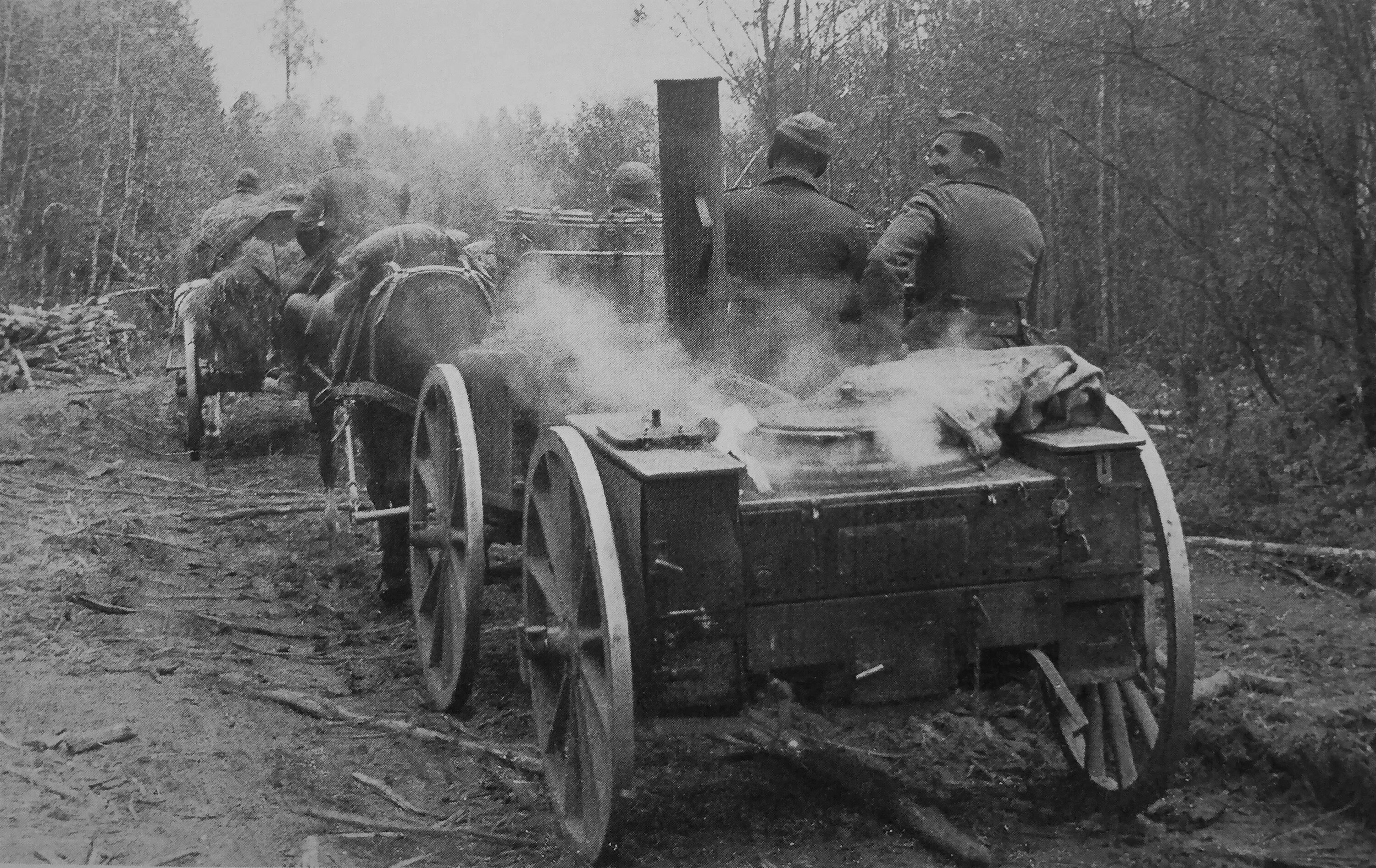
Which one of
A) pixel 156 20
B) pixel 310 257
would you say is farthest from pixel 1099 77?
pixel 156 20

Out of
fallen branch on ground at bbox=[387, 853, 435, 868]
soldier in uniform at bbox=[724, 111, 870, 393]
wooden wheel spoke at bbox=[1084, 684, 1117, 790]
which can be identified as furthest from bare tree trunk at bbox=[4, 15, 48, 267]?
wooden wheel spoke at bbox=[1084, 684, 1117, 790]

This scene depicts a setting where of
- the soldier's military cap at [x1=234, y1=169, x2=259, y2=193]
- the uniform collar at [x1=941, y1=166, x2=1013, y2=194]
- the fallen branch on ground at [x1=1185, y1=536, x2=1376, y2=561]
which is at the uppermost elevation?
the soldier's military cap at [x1=234, y1=169, x2=259, y2=193]

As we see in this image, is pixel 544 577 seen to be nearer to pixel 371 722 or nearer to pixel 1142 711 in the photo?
pixel 371 722

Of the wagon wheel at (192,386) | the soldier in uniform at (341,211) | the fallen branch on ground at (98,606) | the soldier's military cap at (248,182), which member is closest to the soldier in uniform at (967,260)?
the fallen branch on ground at (98,606)

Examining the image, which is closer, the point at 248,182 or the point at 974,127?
the point at 974,127

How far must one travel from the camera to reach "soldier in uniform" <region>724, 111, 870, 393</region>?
216 inches

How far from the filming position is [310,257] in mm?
10492

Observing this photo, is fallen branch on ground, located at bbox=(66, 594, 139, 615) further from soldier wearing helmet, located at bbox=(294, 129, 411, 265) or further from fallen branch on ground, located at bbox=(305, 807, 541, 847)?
soldier wearing helmet, located at bbox=(294, 129, 411, 265)

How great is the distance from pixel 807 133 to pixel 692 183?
0.84 meters

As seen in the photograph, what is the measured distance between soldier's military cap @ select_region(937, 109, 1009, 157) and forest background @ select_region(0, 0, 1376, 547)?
3.37m

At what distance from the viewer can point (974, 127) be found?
5.69 m

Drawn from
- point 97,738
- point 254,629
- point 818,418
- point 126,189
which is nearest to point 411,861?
point 97,738

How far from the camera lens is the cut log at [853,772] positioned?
14.0ft

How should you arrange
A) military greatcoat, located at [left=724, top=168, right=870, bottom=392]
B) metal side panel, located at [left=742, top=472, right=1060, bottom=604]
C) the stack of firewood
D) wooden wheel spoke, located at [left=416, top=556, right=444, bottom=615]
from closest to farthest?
metal side panel, located at [left=742, top=472, right=1060, bottom=604] < military greatcoat, located at [left=724, top=168, right=870, bottom=392] < wooden wheel spoke, located at [left=416, top=556, right=444, bottom=615] < the stack of firewood
